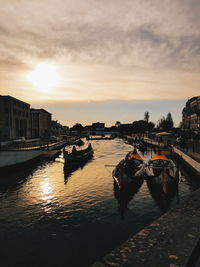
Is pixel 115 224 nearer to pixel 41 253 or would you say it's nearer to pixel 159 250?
pixel 41 253

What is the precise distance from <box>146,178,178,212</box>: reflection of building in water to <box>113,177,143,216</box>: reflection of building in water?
1.71 meters

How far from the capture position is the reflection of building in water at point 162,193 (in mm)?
19881

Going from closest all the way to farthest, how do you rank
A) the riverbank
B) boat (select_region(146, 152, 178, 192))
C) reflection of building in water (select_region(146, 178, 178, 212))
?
the riverbank
reflection of building in water (select_region(146, 178, 178, 212))
boat (select_region(146, 152, 178, 192))

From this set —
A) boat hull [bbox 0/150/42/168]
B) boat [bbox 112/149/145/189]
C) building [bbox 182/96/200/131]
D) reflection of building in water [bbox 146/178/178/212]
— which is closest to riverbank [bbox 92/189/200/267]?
reflection of building in water [bbox 146/178/178/212]

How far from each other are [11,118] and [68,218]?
79.7 m

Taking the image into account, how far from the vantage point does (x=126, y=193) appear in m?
23.0

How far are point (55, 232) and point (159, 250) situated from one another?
9.38 m

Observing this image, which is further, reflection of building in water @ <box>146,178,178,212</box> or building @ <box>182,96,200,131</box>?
building @ <box>182,96,200,131</box>

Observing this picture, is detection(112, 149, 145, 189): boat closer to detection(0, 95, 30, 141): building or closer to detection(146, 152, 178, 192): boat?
detection(146, 152, 178, 192): boat

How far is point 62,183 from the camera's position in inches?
1125

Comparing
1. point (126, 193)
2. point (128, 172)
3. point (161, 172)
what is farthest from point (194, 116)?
point (126, 193)

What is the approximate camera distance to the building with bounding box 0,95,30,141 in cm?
8306

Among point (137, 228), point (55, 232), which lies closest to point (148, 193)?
point (137, 228)

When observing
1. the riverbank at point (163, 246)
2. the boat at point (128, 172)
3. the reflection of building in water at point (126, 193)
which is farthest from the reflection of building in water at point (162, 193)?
the riverbank at point (163, 246)
